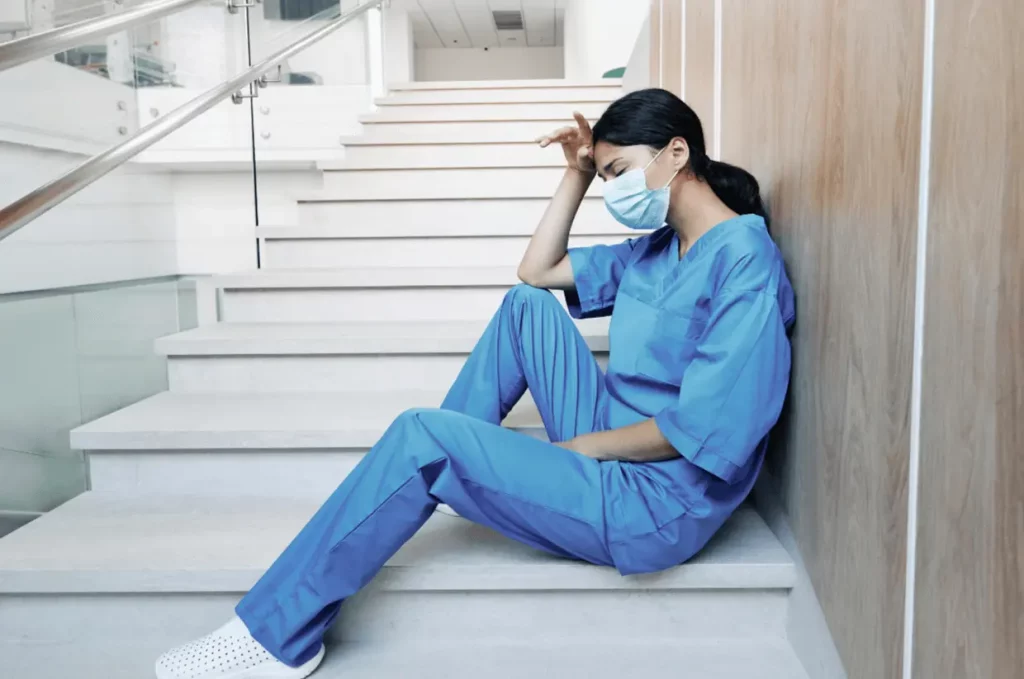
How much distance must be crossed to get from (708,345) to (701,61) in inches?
40.3

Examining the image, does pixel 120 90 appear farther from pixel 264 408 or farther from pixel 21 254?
pixel 264 408

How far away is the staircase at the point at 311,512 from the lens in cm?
122

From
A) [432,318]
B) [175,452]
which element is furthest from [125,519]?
[432,318]

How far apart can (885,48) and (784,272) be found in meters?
0.38

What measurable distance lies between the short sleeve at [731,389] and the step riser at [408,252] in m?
1.35

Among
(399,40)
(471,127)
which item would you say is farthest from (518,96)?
(399,40)

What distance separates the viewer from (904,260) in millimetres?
846

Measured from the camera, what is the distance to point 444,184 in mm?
2684

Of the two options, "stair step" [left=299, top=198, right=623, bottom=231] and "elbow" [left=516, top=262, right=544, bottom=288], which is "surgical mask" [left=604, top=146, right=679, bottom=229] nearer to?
"elbow" [left=516, top=262, right=544, bottom=288]

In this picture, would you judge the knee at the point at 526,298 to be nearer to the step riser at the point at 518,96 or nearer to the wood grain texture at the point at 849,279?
the wood grain texture at the point at 849,279

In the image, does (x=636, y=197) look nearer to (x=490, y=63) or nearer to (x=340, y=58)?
(x=340, y=58)

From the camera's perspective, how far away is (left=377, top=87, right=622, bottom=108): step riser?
11.6 ft

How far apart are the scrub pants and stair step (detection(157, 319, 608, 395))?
0.68 meters

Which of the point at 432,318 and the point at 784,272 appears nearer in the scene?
the point at 784,272
